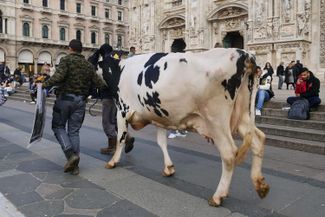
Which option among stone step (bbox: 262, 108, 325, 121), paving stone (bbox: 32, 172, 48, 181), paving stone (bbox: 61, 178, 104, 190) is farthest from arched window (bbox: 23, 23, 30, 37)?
paving stone (bbox: 61, 178, 104, 190)

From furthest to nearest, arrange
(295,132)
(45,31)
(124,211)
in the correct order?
(45,31) → (295,132) → (124,211)

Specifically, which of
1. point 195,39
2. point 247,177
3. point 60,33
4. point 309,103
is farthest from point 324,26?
point 60,33

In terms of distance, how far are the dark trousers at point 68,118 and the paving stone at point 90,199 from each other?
104cm

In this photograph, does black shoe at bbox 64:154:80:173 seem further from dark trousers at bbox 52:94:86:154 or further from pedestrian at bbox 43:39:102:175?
dark trousers at bbox 52:94:86:154

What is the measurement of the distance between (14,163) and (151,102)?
2.82 meters

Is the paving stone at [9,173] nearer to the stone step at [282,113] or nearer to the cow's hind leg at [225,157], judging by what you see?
the cow's hind leg at [225,157]

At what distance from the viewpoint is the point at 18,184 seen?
4473 mm

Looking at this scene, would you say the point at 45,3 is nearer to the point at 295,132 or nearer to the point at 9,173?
the point at 295,132

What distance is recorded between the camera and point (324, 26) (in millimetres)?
20656

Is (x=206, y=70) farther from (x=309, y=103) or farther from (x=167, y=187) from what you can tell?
(x=309, y=103)

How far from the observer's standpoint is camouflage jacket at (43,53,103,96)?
490 centimetres

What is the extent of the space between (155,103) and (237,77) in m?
1.15

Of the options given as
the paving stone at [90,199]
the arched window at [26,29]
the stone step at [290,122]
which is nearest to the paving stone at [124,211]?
the paving stone at [90,199]

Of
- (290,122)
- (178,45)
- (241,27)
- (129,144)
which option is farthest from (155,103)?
(178,45)
